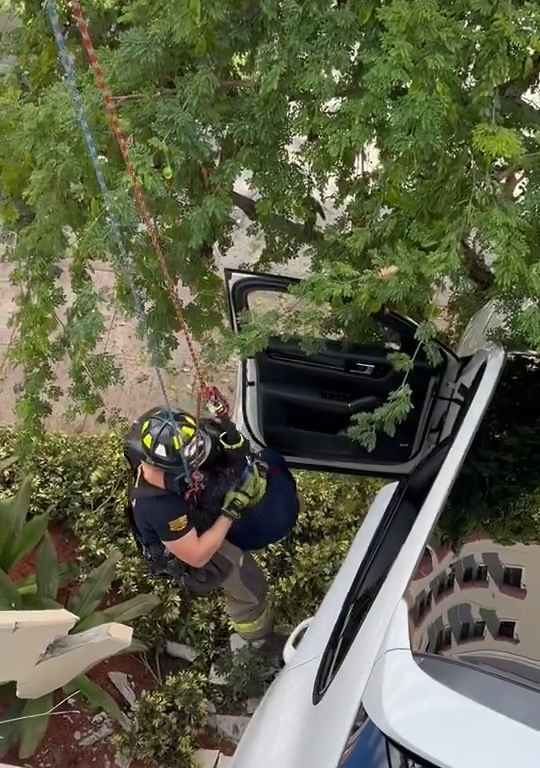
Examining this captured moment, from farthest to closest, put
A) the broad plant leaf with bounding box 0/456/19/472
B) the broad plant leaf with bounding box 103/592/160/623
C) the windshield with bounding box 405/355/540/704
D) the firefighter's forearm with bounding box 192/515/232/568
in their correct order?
the broad plant leaf with bounding box 0/456/19/472 → the broad plant leaf with bounding box 103/592/160/623 → the firefighter's forearm with bounding box 192/515/232/568 → the windshield with bounding box 405/355/540/704

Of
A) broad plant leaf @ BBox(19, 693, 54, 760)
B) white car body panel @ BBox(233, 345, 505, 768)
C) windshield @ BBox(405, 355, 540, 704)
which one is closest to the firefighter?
white car body panel @ BBox(233, 345, 505, 768)

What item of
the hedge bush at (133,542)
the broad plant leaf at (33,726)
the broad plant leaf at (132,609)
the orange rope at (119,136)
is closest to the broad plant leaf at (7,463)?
the hedge bush at (133,542)

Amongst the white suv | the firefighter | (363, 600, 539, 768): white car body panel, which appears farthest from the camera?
the firefighter

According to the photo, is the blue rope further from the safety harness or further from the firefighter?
the safety harness

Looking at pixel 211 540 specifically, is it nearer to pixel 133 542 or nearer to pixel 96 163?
pixel 133 542

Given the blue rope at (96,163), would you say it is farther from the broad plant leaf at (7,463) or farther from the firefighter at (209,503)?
the broad plant leaf at (7,463)

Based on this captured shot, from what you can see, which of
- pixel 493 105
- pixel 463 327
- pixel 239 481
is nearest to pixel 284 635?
pixel 239 481

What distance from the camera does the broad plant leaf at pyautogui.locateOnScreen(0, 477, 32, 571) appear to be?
3.80 meters

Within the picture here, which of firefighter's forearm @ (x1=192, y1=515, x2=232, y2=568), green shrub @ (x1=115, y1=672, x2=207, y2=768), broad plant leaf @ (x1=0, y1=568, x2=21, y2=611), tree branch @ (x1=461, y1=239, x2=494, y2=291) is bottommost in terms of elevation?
green shrub @ (x1=115, y1=672, x2=207, y2=768)

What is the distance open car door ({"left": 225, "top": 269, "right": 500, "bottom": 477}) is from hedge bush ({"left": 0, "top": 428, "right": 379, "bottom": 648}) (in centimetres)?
78

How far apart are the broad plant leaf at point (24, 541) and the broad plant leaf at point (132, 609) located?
0.46m

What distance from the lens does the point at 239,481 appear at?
3283 mm

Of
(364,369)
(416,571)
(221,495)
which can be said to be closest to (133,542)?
(221,495)

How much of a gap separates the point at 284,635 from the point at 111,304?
5.94 feet
